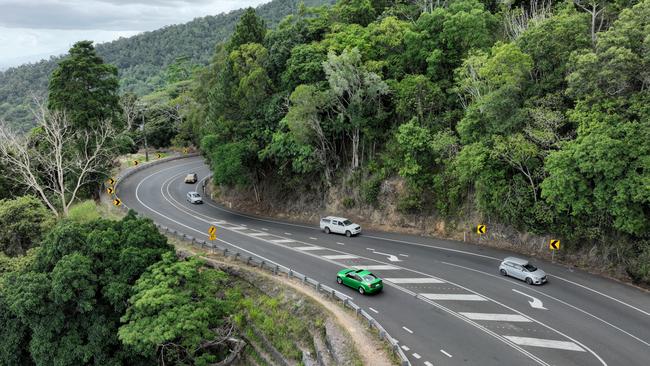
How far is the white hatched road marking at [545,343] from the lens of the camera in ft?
60.7

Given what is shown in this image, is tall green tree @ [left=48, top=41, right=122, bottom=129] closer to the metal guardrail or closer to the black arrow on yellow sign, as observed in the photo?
the metal guardrail

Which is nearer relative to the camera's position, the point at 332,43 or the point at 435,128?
the point at 435,128

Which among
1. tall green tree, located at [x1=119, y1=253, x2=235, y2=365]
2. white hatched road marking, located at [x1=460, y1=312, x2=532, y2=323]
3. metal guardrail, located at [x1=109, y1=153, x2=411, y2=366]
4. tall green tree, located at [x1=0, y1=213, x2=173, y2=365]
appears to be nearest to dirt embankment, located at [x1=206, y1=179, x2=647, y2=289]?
white hatched road marking, located at [x1=460, y1=312, x2=532, y2=323]

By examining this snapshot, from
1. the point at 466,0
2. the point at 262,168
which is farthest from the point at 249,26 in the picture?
the point at 466,0

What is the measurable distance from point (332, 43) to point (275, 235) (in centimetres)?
1821

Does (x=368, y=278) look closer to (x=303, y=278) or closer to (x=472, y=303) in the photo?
(x=303, y=278)

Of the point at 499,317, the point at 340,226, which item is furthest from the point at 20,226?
the point at 499,317

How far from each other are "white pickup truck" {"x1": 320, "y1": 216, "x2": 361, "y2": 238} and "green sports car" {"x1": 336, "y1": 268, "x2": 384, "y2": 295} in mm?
9196

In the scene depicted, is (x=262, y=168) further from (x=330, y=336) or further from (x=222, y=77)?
(x=330, y=336)

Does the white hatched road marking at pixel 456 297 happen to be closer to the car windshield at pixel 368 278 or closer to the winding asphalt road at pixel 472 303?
the winding asphalt road at pixel 472 303

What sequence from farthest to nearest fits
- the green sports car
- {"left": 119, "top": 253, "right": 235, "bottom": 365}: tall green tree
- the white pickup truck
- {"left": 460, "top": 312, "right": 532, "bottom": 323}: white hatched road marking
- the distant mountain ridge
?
the distant mountain ridge, the white pickup truck, the green sports car, {"left": 460, "top": 312, "right": 532, "bottom": 323}: white hatched road marking, {"left": 119, "top": 253, "right": 235, "bottom": 365}: tall green tree

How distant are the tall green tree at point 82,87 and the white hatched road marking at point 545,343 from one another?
132 ft

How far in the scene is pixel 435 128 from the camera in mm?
34375

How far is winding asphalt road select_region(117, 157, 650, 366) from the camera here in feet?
60.3
